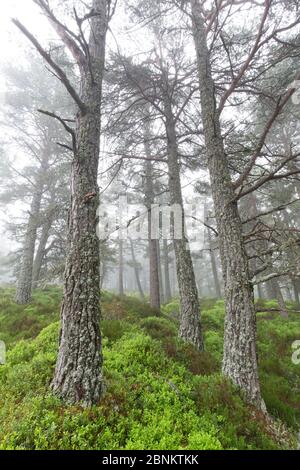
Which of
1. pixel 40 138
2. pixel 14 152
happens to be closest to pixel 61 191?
pixel 40 138

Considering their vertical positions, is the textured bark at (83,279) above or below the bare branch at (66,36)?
below

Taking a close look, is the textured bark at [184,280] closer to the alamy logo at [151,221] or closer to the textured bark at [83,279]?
the alamy logo at [151,221]

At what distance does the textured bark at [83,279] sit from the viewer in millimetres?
Result: 3734

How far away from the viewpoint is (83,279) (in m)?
4.03

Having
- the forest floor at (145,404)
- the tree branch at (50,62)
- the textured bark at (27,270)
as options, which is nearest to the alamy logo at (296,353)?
the forest floor at (145,404)

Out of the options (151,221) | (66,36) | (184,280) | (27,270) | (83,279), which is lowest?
(83,279)

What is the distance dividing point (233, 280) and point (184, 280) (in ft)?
8.86

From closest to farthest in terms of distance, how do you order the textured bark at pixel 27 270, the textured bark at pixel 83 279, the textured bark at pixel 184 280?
1. the textured bark at pixel 83 279
2. the textured bark at pixel 184 280
3. the textured bark at pixel 27 270

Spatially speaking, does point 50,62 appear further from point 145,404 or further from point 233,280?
point 145,404

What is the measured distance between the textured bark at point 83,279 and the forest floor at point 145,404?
1.06 feet

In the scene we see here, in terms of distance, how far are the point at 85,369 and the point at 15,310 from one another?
6.95 metres

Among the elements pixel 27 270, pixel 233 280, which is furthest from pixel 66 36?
pixel 27 270

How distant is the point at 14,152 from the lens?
1506 cm

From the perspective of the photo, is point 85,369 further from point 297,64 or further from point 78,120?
point 297,64
